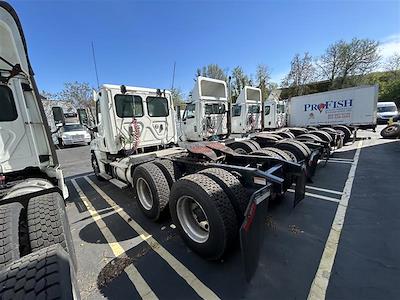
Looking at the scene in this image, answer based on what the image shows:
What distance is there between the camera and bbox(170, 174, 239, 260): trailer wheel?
99.3 inches

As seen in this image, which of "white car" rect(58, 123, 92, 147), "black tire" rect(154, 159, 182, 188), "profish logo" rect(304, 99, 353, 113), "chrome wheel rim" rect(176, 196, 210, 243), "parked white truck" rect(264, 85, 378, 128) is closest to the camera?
"chrome wheel rim" rect(176, 196, 210, 243)

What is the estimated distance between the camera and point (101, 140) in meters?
5.88

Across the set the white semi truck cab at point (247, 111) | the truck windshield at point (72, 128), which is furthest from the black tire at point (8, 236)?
the truck windshield at point (72, 128)

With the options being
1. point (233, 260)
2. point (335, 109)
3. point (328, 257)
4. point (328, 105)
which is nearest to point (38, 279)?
point (233, 260)

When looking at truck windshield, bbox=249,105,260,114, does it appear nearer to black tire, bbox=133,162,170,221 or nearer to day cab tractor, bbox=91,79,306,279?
day cab tractor, bbox=91,79,306,279

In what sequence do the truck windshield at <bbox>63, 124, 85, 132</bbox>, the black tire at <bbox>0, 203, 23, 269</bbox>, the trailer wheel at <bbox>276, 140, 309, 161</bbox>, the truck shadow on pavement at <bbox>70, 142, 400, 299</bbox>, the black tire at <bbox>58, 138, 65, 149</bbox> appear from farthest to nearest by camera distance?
the truck windshield at <bbox>63, 124, 85, 132</bbox>
the black tire at <bbox>58, 138, 65, 149</bbox>
the trailer wheel at <bbox>276, 140, 309, 161</bbox>
the truck shadow on pavement at <bbox>70, 142, 400, 299</bbox>
the black tire at <bbox>0, 203, 23, 269</bbox>

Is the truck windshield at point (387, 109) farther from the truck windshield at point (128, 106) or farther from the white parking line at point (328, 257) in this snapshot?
the truck windshield at point (128, 106)

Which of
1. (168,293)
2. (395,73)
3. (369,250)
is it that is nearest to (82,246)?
(168,293)

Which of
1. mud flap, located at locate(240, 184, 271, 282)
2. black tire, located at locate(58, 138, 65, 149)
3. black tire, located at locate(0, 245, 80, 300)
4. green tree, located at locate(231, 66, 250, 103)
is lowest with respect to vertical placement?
black tire, located at locate(58, 138, 65, 149)

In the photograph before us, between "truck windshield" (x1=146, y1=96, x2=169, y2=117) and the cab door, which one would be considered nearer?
"truck windshield" (x1=146, y1=96, x2=169, y2=117)

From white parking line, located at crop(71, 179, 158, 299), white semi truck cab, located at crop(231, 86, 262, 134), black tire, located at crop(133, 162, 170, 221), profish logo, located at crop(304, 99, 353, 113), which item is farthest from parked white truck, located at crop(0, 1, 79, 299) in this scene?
profish logo, located at crop(304, 99, 353, 113)

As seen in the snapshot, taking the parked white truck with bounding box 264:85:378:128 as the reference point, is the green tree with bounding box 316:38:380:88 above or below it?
above

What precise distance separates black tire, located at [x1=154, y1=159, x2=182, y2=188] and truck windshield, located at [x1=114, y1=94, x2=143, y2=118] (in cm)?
193

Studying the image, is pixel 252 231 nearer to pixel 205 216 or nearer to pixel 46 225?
pixel 205 216
